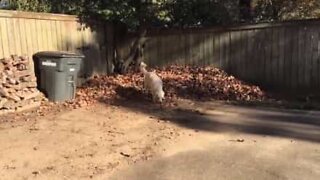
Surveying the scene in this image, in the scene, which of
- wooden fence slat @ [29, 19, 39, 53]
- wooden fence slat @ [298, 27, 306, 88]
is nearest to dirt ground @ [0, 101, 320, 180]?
wooden fence slat @ [29, 19, 39, 53]

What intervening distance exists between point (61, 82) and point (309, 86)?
5952 millimetres

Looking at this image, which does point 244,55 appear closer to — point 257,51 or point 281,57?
point 257,51

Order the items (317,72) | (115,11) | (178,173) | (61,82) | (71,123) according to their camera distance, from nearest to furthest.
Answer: (178,173) → (71,123) → (61,82) → (317,72) → (115,11)

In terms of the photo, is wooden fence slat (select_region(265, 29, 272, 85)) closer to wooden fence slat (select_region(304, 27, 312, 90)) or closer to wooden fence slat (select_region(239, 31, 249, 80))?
wooden fence slat (select_region(239, 31, 249, 80))

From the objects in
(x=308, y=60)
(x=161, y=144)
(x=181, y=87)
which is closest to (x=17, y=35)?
(x=181, y=87)

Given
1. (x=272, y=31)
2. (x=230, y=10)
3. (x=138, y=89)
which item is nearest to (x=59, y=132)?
(x=138, y=89)

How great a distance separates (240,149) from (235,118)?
2.36 metres

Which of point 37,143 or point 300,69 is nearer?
point 37,143

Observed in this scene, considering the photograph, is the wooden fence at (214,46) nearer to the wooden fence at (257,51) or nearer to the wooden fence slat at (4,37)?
the wooden fence at (257,51)

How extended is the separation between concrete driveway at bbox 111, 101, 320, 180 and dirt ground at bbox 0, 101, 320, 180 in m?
0.01

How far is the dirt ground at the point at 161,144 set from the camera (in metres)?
5.97

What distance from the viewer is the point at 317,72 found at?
11.6 meters

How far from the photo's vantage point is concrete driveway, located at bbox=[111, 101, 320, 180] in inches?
230

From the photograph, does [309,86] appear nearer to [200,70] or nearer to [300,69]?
[300,69]
